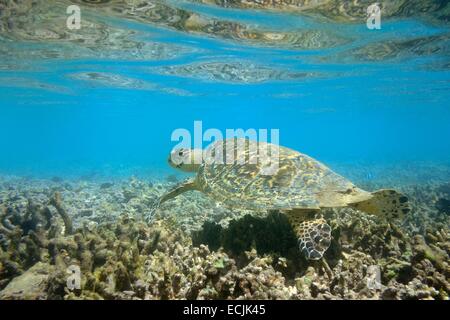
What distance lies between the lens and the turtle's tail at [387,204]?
6068 mm

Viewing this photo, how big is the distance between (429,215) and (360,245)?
6.15 meters

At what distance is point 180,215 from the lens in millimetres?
10016

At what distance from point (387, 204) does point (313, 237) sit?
73.9 inches

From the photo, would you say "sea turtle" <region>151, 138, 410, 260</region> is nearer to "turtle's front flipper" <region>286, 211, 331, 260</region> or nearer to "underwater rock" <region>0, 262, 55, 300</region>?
"turtle's front flipper" <region>286, 211, 331, 260</region>

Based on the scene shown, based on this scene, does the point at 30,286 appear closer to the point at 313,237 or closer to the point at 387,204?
the point at 313,237

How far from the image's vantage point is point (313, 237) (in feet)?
17.7

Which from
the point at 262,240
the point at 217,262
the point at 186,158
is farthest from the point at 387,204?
the point at 186,158

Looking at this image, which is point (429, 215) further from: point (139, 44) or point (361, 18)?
point (139, 44)

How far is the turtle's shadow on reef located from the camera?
5.39 m

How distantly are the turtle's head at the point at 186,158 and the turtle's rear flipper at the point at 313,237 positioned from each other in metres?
4.22

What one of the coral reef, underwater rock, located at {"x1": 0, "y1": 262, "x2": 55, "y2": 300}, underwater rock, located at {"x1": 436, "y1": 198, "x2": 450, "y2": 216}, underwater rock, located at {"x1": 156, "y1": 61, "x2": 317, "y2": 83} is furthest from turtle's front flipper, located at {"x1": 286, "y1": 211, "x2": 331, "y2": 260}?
underwater rock, located at {"x1": 156, "y1": 61, "x2": 317, "y2": 83}

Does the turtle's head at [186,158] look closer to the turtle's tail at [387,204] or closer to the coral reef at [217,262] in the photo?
the coral reef at [217,262]

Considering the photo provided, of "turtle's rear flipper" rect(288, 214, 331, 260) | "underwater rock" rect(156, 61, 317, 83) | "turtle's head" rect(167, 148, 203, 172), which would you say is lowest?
"turtle's rear flipper" rect(288, 214, 331, 260)
